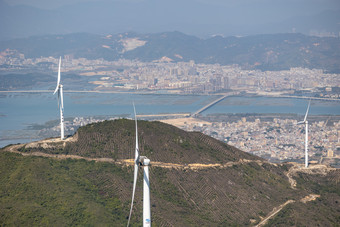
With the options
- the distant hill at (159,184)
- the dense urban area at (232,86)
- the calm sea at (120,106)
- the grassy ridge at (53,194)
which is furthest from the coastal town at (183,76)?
the grassy ridge at (53,194)

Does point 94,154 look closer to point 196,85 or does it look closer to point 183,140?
point 183,140

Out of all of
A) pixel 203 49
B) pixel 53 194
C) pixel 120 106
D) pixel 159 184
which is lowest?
pixel 120 106

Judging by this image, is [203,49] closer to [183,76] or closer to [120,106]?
[183,76]

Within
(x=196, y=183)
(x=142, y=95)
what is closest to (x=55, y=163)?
(x=196, y=183)

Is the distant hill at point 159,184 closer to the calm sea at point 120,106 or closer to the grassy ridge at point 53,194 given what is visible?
the grassy ridge at point 53,194

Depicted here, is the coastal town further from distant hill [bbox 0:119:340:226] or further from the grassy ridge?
the grassy ridge

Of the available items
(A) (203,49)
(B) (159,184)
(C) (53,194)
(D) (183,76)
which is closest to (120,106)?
(D) (183,76)
